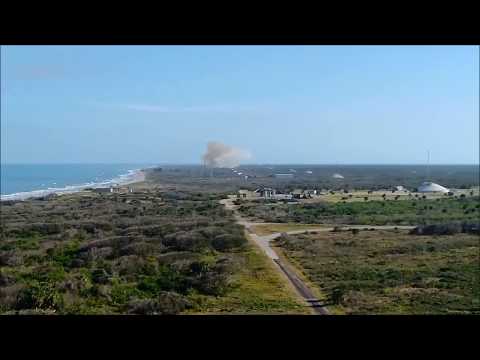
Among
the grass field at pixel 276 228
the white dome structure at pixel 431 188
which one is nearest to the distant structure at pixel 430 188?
the white dome structure at pixel 431 188

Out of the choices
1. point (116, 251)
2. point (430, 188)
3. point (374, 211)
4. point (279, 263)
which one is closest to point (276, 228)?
point (279, 263)

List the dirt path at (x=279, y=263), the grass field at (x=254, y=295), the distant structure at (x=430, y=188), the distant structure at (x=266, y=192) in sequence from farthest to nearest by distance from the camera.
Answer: the distant structure at (x=430, y=188)
the distant structure at (x=266, y=192)
the dirt path at (x=279, y=263)
the grass field at (x=254, y=295)

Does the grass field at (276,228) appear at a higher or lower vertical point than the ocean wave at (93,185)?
lower

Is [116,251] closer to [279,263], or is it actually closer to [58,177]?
[58,177]

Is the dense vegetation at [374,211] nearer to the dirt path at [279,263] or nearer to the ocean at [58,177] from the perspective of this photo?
the dirt path at [279,263]
